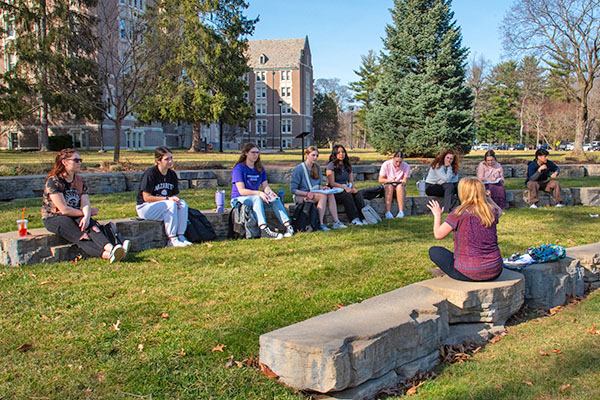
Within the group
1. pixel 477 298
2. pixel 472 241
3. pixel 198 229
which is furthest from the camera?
pixel 198 229

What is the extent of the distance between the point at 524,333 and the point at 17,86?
29.5m

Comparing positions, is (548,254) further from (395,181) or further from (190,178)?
(190,178)

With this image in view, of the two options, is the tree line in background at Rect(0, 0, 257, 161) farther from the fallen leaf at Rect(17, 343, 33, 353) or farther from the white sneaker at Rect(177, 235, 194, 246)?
the fallen leaf at Rect(17, 343, 33, 353)

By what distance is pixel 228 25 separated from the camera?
114ft

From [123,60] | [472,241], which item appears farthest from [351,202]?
[123,60]

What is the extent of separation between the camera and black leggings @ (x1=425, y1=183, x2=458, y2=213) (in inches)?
369

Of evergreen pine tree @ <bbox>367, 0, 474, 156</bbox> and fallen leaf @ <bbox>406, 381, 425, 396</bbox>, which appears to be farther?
evergreen pine tree @ <bbox>367, 0, 474, 156</bbox>

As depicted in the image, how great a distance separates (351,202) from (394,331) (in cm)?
479

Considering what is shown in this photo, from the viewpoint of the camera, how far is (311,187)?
800 centimetres

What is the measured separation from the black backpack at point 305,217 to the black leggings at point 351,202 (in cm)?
82

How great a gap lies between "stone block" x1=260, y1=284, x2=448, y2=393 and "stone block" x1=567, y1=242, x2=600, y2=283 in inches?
107

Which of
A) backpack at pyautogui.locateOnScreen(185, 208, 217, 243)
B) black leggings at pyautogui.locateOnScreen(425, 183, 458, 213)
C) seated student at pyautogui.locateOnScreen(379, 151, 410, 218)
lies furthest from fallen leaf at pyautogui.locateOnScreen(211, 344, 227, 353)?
black leggings at pyautogui.locateOnScreen(425, 183, 458, 213)

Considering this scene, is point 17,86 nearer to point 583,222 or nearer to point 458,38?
point 458,38

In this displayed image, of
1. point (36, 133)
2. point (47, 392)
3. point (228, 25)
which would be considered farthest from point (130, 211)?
point (36, 133)
